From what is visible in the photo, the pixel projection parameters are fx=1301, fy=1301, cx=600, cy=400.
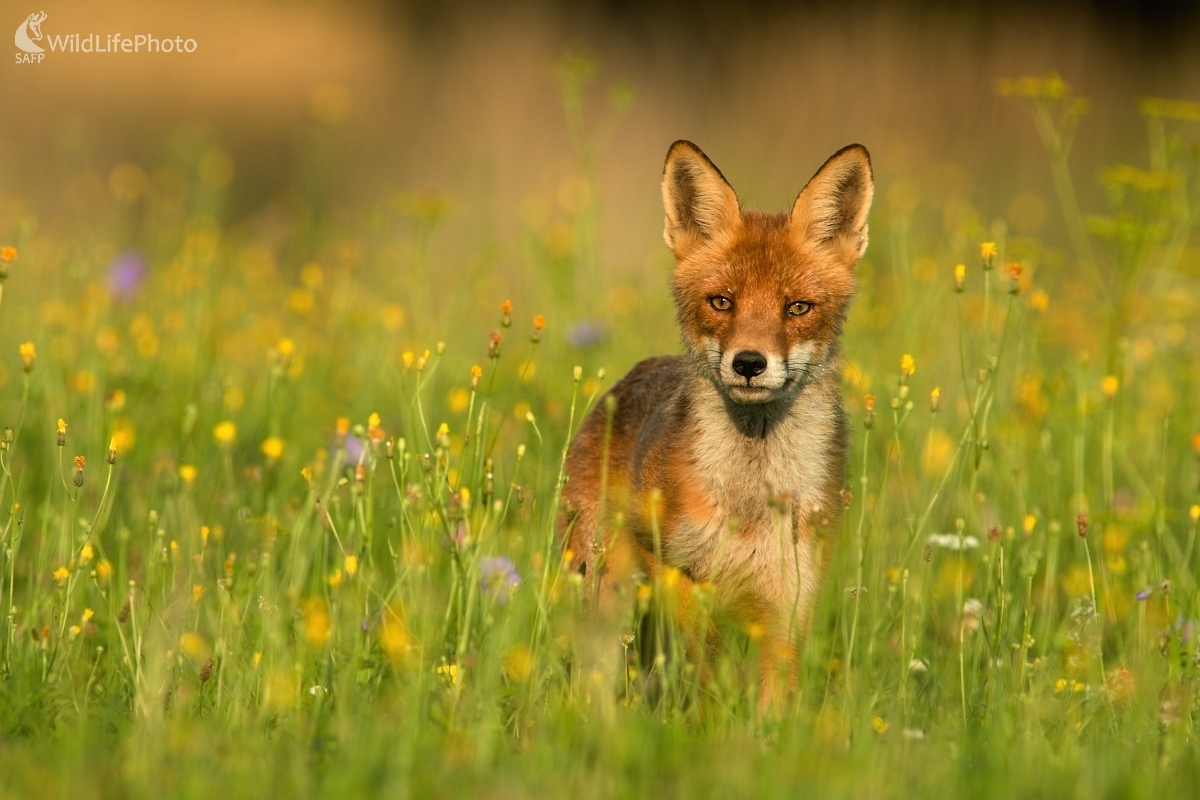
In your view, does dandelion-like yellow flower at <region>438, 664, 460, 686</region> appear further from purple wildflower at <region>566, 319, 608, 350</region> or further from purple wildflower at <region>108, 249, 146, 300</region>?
purple wildflower at <region>108, 249, 146, 300</region>

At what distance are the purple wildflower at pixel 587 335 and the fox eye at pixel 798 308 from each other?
2409 millimetres

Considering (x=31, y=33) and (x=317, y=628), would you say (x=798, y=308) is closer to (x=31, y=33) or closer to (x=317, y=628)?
(x=317, y=628)

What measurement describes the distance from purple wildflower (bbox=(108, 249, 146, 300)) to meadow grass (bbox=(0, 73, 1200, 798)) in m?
0.03

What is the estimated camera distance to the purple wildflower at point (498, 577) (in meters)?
3.78

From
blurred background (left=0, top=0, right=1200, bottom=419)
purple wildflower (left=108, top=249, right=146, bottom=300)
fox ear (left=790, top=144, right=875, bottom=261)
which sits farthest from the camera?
blurred background (left=0, top=0, right=1200, bottom=419)

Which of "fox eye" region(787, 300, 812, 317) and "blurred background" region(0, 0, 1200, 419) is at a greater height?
"blurred background" region(0, 0, 1200, 419)

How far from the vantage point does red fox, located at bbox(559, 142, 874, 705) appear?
4.39m

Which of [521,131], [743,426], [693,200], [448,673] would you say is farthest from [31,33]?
[448,673]

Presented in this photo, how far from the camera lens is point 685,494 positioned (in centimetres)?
452

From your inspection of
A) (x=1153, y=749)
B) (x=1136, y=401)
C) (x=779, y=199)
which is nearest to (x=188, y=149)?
(x=779, y=199)

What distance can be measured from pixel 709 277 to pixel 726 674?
5.46 ft

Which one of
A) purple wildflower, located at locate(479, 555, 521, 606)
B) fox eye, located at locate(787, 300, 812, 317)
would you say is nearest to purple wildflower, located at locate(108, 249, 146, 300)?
purple wildflower, located at locate(479, 555, 521, 606)

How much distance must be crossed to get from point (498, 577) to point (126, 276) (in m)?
4.79

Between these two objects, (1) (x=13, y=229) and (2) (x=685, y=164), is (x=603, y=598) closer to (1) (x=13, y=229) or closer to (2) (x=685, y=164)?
(2) (x=685, y=164)
